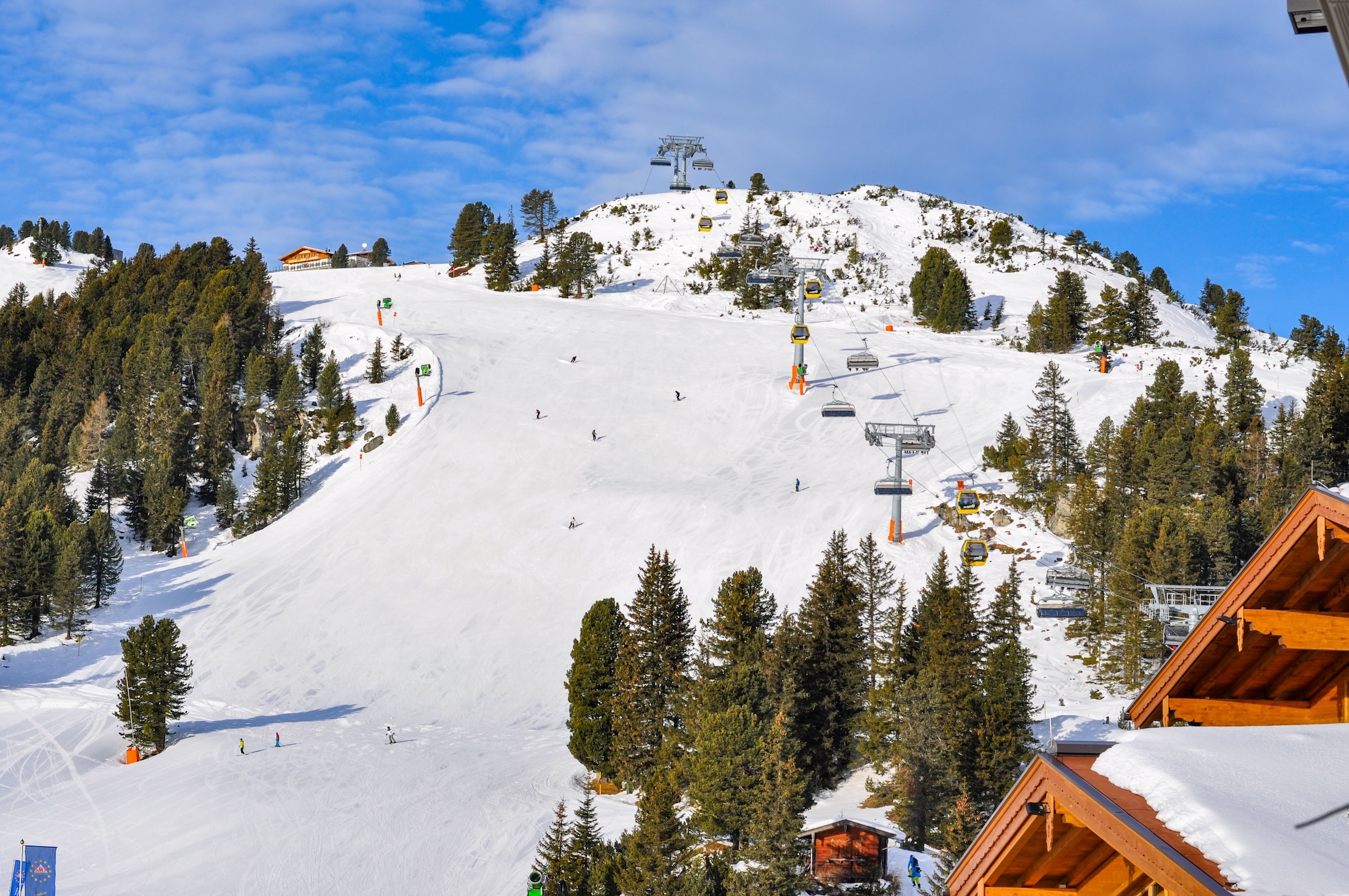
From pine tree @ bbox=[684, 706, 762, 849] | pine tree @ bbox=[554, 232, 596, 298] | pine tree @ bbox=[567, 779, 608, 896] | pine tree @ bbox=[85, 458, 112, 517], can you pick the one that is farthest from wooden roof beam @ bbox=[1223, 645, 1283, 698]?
pine tree @ bbox=[554, 232, 596, 298]

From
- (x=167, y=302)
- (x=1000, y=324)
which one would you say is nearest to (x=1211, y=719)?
(x=1000, y=324)

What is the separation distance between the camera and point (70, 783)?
127 ft

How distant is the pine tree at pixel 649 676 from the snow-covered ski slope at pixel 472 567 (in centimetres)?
200

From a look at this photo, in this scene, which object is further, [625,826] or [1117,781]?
[625,826]

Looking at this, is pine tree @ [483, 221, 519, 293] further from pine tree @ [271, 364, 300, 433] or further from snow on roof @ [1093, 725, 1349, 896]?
snow on roof @ [1093, 725, 1349, 896]

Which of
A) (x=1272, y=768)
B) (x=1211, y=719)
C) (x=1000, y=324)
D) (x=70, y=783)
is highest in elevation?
(x=1000, y=324)

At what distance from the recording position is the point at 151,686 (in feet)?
139

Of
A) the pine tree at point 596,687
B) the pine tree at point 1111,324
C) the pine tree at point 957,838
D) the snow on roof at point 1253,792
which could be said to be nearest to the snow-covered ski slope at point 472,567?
the pine tree at point 596,687

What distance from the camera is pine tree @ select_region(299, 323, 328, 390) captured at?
267ft

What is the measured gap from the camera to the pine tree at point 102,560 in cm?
5847

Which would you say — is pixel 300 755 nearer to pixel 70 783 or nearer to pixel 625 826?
pixel 70 783

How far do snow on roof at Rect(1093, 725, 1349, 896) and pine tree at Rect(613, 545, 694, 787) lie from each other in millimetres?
30828

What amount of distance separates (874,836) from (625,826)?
30.1 feet

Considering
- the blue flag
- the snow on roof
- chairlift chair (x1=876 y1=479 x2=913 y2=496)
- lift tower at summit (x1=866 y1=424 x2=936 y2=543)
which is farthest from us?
lift tower at summit (x1=866 y1=424 x2=936 y2=543)
